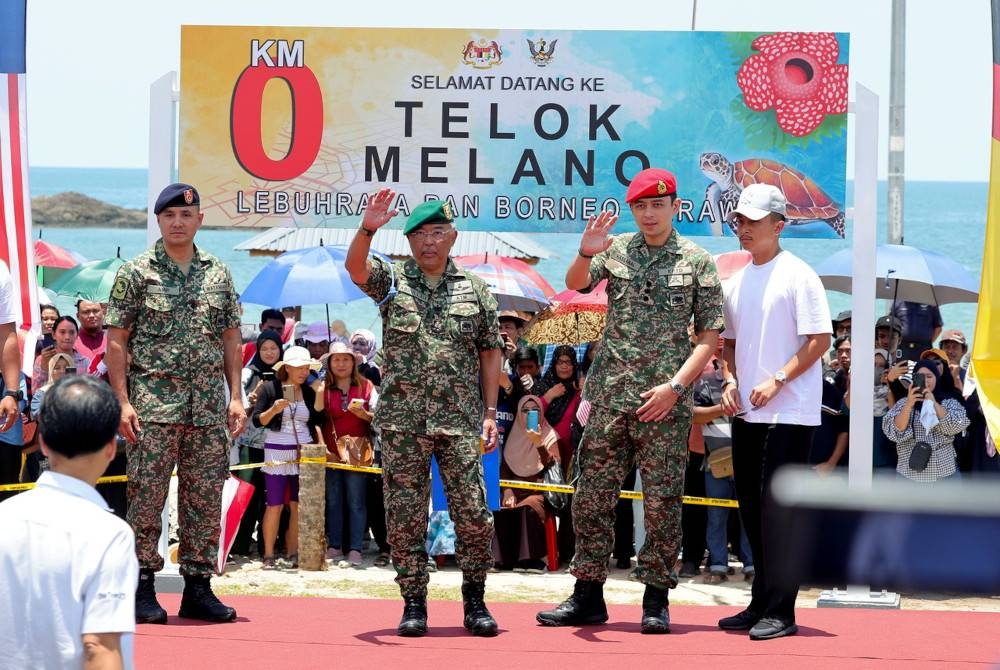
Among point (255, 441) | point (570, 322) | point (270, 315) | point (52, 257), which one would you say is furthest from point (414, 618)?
point (52, 257)

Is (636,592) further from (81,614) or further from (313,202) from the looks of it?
(81,614)

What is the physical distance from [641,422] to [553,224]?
81.3 inches

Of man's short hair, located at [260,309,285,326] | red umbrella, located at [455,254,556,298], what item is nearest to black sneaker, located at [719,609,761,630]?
man's short hair, located at [260,309,285,326]

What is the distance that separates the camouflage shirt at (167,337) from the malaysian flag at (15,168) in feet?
2.82

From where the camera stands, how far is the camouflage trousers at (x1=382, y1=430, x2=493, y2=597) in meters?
6.06

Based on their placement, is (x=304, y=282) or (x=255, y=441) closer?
(x=255, y=441)

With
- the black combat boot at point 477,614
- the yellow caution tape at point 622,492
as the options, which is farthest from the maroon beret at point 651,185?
the yellow caution tape at point 622,492

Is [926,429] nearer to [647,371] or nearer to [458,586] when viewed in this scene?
[458,586]

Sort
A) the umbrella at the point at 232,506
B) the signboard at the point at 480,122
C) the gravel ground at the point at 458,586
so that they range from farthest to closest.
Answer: the gravel ground at the point at 458,586, the umbrella at the point at 232,506, the signboard at the point at 480,122

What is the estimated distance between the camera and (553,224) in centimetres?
784

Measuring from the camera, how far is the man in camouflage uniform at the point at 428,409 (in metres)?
6.06

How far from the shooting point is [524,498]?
9773 millimetres

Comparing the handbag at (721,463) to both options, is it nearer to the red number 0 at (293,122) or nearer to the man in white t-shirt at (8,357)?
the red number 0 at (293,122)

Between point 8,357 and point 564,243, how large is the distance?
67279mm
